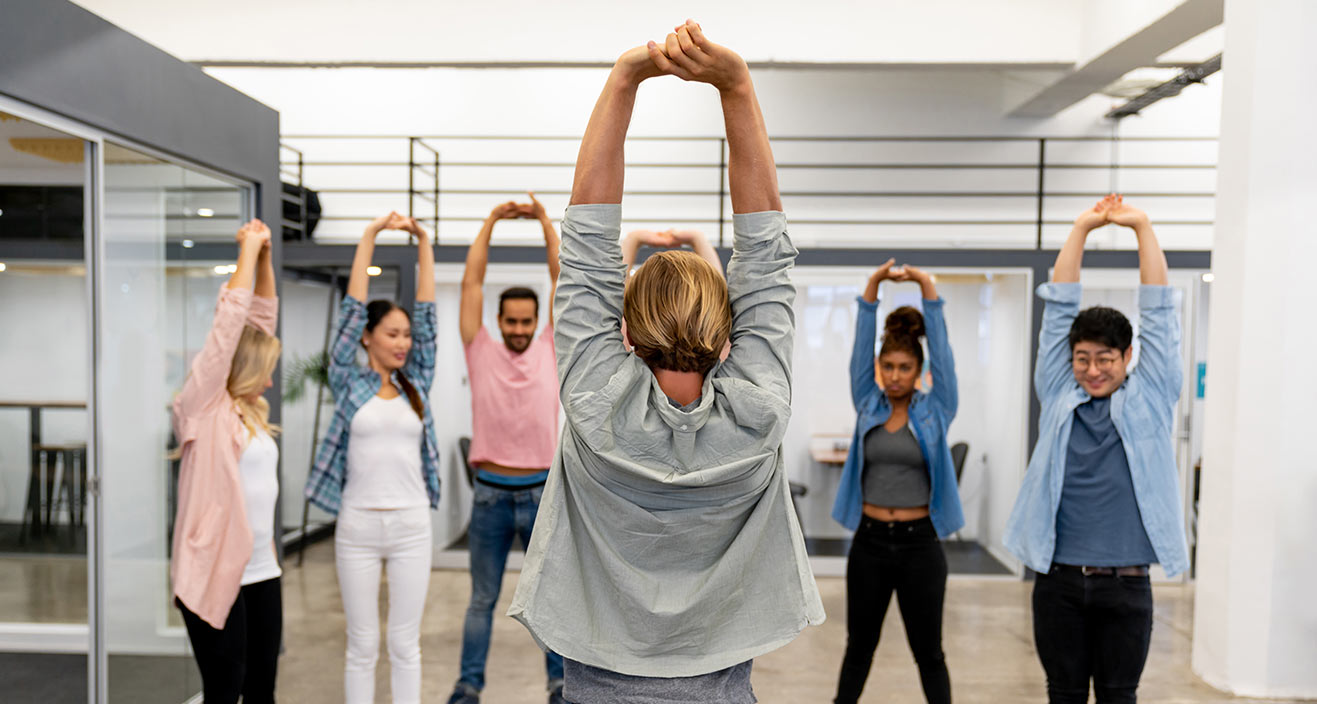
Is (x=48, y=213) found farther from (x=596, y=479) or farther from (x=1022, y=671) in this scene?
(x=1022, y=671)

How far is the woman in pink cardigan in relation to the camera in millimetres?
2525

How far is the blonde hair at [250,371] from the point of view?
8.93ft

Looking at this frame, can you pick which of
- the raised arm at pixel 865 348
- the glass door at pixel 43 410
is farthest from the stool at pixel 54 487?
the raised arm at pixel 865 348

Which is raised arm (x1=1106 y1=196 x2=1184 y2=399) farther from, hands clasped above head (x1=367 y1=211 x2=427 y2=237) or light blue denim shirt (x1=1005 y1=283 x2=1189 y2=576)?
hands clasped above head (x1=367 y1=211 x2=427 y2=237)

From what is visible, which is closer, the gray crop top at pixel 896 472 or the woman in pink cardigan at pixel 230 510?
the woman in pink cardigan at pixel 230 510

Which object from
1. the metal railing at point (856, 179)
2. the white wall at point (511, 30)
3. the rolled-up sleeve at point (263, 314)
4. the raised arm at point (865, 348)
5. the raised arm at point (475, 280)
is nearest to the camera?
the rolled-up sleeve at point (263, 314)

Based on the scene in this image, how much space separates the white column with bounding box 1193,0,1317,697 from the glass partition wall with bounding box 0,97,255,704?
464 centimetres

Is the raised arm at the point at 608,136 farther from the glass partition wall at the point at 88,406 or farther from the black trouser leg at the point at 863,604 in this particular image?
the glass partition wall at the point at 88,406

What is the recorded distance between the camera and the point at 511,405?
133 inches

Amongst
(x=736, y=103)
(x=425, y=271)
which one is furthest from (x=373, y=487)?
(x=736, y=103)

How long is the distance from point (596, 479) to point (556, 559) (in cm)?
14

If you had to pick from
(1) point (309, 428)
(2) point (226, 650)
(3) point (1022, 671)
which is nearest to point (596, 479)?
(2) point (226, 650)

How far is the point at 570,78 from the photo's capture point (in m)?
8.60

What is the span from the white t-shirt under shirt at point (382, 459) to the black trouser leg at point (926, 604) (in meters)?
1.73
